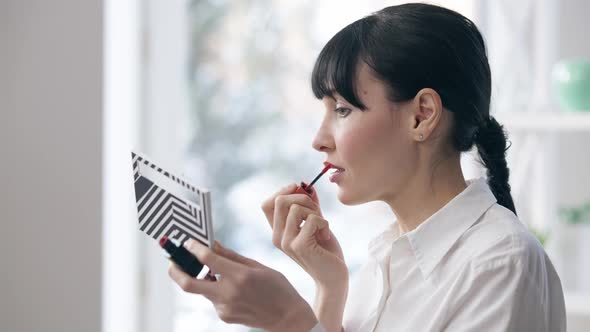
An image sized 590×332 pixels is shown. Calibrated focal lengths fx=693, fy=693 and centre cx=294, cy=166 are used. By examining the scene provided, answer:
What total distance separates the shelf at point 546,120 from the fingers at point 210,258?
3.69ft

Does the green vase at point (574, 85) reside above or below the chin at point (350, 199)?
above

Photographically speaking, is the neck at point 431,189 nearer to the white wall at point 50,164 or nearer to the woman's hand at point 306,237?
the woman's hand at point 306,237

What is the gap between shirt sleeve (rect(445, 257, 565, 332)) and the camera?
84cm

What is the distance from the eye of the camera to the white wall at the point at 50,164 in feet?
6.06

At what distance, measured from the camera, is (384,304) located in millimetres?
1000

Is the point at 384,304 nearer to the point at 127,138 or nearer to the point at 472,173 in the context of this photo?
the point at 472,173

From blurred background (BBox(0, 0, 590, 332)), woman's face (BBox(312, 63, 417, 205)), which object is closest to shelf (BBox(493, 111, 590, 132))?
blurred background (BBox(0, 0, 590, 332))

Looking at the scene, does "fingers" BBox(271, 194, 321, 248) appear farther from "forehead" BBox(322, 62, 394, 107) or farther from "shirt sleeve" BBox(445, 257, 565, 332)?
"shirt sleeve" BBox(445, 257, 565, 332)

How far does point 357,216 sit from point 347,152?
4.47ft

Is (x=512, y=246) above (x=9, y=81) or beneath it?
beneath

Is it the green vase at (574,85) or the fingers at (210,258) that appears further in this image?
the green vase at (574,85)

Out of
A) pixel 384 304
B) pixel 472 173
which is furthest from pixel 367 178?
pixel 472 173

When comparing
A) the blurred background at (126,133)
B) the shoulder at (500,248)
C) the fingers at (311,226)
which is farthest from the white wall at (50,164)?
the shoulder at (500,248)

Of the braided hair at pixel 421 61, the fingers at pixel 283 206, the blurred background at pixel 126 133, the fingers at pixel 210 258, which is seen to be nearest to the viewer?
the fingers at pixel 210 258
